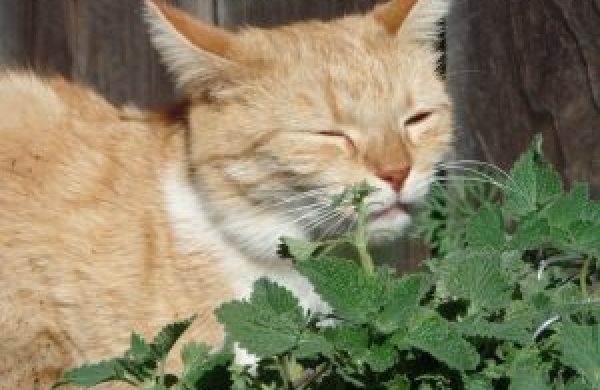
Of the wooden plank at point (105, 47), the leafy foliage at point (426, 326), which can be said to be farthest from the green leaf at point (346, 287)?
the wooden plank at point (105, 47)

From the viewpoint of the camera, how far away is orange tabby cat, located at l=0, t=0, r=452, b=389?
290 centimetres

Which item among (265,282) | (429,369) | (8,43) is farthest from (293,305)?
(8,43)

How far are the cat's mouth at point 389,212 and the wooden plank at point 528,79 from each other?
67 cm

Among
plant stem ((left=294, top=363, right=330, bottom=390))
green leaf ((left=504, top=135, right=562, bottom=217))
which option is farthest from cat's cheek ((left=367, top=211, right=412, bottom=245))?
plant stem ((left=294, top=363, right=330, bottom=390))

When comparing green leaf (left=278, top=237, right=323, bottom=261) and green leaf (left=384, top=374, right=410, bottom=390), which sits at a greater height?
green leaf (left=278, top=237, right=323, bottom=261)

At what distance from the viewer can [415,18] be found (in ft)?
10.4

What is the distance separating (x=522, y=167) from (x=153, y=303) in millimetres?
1627

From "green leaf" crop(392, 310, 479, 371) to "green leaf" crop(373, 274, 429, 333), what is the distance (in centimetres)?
1

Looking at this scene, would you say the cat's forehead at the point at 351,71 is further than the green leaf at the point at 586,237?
Yes

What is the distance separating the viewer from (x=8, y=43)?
4.41 m

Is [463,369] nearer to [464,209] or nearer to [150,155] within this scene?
[150,155]

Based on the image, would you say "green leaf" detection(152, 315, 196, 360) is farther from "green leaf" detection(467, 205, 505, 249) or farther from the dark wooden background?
the dark wooden background

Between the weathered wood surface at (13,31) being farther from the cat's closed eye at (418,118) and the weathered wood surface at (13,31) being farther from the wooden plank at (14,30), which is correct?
the cat's closed eye at (418,118)

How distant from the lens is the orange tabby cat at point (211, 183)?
9.53 ft
